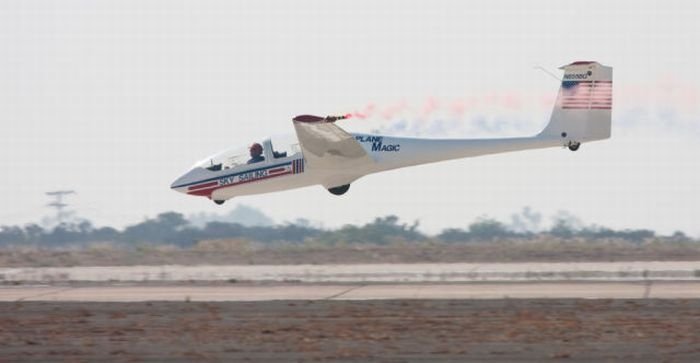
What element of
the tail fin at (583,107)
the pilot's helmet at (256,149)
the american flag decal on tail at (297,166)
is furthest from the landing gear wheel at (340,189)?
the tail fin at (583,107)

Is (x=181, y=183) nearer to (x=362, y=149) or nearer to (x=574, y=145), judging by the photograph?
(x=362, y=149)

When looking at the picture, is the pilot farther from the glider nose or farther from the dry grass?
the dry grass

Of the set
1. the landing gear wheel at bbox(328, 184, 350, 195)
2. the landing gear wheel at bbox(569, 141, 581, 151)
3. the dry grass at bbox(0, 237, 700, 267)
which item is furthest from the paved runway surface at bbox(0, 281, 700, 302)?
the dry grass at bbox(0, 237, 700, 267)

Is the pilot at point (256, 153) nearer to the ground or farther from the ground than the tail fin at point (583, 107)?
nearer to the ground

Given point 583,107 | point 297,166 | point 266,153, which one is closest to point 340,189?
point 297,166

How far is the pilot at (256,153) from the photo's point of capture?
4097cm

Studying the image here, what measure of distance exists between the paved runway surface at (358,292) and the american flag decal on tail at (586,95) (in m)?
7.48

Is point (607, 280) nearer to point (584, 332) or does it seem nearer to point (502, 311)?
point (502, 311)

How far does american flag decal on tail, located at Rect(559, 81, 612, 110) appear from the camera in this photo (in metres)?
40.5

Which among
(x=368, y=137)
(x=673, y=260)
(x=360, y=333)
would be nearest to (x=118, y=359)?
(x=360, y=333)

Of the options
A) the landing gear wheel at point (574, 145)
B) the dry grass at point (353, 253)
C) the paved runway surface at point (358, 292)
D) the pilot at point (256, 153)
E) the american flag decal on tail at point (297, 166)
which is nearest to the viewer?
the paved runway surface at point (358, 292)

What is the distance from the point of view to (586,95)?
40562 millimetres

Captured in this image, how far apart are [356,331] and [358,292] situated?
8.16m

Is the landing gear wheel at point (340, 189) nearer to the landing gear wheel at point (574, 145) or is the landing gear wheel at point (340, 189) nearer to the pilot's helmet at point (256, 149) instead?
the pilot's helmet at point (256, 149)
